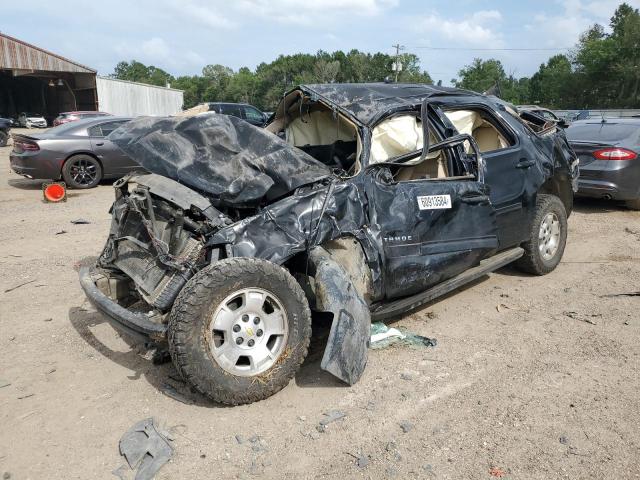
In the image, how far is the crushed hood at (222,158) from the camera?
12.1 feet

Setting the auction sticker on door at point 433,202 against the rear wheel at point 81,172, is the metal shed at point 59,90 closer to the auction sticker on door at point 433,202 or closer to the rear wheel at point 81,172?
the rear wheel at point 81,172

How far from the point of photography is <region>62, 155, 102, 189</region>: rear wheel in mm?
11305

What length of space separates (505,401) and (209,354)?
189 cm

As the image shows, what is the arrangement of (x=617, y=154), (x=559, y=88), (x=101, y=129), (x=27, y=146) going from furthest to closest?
(x=559, y=88) < (x=101, y=129) < (x=27, y=146) < (x=617, y=154)

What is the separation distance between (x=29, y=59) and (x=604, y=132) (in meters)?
35.2

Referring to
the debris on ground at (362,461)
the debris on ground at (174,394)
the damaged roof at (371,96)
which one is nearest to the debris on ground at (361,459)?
the debris on ground at (362,461)

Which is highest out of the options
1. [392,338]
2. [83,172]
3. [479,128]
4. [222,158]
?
[479,128]

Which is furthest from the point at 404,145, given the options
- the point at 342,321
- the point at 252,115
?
the point at 252,115

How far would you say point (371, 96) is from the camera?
4520mm

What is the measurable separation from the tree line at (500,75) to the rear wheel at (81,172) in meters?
8.48

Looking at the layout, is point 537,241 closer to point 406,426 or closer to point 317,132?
point 317,132

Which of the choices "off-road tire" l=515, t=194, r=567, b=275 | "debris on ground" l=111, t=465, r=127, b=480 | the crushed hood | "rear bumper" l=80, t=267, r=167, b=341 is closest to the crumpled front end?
"rear bumper" l=80, t=267, r=167, b=341

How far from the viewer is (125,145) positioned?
4.09 m

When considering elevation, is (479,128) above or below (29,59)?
below
